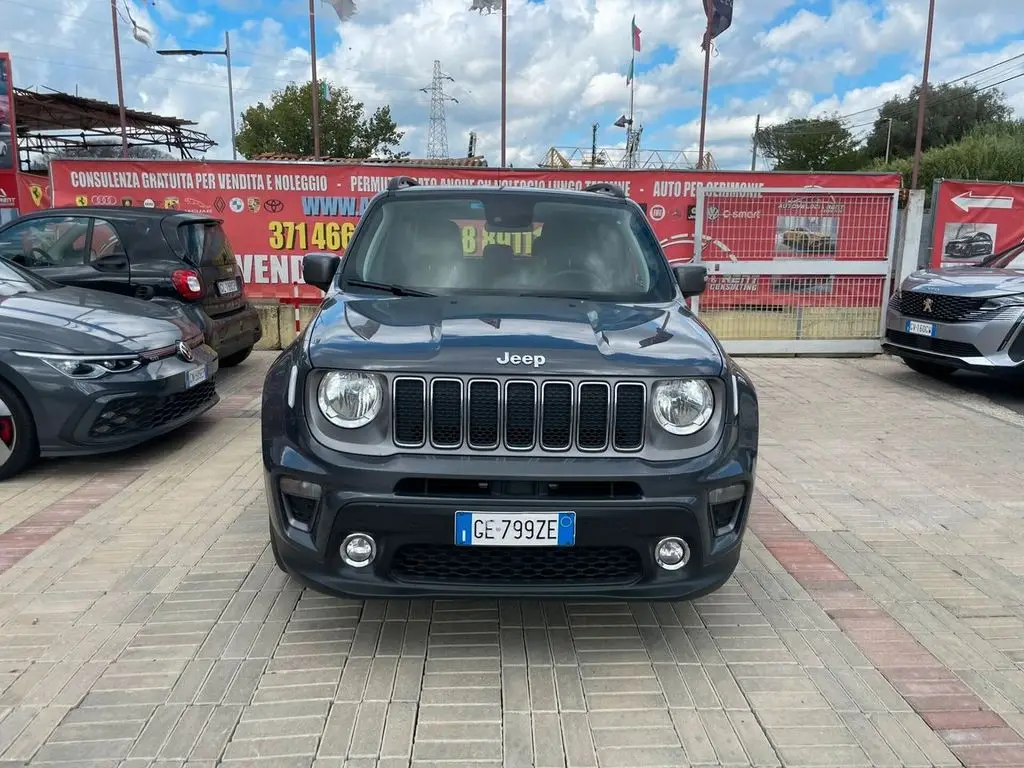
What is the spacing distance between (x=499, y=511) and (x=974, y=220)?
11.1 metres

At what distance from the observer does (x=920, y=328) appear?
7.91 m

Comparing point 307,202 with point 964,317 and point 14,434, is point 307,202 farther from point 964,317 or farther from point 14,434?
point 964,317

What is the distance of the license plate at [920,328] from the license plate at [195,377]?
22.6 feet

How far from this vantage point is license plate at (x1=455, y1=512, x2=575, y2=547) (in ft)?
8.17

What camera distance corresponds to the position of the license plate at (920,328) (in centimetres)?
777

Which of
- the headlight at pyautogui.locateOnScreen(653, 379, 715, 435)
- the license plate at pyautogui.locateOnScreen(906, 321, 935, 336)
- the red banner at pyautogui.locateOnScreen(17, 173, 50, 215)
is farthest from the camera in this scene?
the red banner at pyautogui.locateOnScreen(17, 173, 50, 215)

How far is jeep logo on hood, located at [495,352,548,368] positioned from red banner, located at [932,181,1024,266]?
409 inches

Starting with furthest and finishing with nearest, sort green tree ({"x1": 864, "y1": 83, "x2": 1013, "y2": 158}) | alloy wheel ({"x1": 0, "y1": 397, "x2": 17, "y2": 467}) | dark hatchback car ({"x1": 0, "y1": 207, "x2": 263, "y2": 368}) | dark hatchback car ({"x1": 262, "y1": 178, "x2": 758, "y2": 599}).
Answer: green tree ({"x1": 864, "y1": 83, "x2": 1013, "y2": 158})
dark hatchback car ({"x1": 0, "y1": 207, "x2": 263, "y2": 368})
alloy wheel ({"x1": 0, "y1": 397, "x2": 17, "y2": 467})
dark hatchback car ({"x1": 262, "y1": 178, "x2": 758, "y2": 599})

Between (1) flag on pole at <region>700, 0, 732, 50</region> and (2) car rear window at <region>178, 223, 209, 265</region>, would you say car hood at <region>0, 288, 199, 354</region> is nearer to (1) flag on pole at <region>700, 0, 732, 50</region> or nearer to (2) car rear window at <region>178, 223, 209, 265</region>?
(2) car rear window at <region>178, 223, 209, 265</region>

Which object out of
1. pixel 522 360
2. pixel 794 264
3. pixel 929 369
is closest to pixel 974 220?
pixel 794 264

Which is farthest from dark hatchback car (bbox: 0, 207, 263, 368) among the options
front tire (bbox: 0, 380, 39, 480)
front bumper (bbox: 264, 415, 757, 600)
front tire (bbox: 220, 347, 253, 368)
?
front bumper (bbox: 264, 415, 757, 600)

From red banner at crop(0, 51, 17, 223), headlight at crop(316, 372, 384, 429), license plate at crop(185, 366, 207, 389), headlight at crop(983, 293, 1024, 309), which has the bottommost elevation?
license plate at crop(185, 366, 207, 389)

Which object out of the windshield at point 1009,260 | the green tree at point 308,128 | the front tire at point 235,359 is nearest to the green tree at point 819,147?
the green tree at point 308,128

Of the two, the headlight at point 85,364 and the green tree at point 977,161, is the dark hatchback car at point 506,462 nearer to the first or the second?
the headlight at point 85,364
